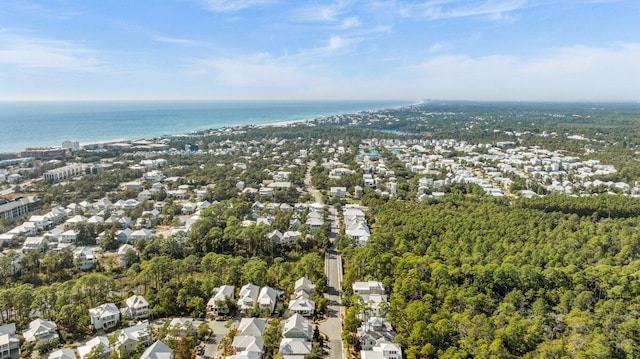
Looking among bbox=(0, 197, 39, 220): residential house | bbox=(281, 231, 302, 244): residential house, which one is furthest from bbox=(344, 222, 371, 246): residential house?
bbox=(0, 197, 39, 220): residential house

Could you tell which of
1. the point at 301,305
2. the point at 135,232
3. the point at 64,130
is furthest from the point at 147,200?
the point at 64,130

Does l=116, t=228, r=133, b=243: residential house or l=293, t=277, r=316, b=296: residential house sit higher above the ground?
l=116, t=228, r=133, b=243: residential house

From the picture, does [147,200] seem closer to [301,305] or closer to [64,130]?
[301,305]

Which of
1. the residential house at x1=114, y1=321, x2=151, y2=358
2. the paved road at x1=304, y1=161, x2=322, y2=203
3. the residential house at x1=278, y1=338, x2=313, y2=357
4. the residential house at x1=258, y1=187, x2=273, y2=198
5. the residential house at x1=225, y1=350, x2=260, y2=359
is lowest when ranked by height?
the residential house at x1=278, y1=338, x2=313, y2=357

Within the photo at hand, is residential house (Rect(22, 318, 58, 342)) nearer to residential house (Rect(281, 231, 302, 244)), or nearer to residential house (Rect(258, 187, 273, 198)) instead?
residential house (Rect(281, 231, 302, 244))

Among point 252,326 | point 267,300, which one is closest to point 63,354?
point 252,326

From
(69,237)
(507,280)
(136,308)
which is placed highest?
(69,237)

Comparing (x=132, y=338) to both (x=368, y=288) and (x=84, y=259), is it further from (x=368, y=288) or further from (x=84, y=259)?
(x=368, y=288)
